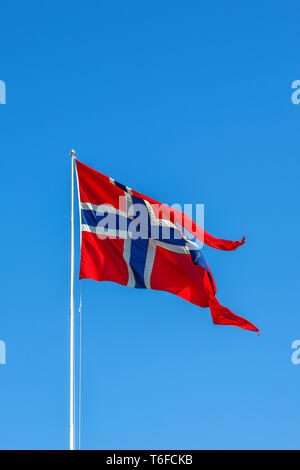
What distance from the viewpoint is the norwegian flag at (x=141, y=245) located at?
37.4 metres

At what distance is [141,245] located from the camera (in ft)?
127

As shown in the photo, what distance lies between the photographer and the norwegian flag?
37.4 metres

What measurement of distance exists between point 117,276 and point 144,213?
125 inches

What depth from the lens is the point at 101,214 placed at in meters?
38.2

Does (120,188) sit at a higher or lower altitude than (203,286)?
higher
